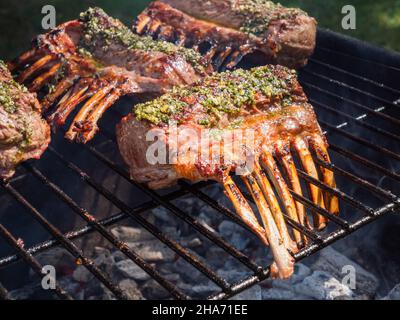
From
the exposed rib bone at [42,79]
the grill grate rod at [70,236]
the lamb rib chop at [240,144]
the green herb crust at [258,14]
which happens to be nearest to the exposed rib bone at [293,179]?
the lamb rib chop at [240,144]

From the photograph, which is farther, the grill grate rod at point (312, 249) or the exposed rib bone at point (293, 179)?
the exposed rib bone at point (293, 179)

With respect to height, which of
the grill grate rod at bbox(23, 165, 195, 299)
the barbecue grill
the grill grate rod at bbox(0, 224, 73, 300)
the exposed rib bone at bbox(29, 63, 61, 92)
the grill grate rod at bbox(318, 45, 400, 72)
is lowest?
the barbecue grill

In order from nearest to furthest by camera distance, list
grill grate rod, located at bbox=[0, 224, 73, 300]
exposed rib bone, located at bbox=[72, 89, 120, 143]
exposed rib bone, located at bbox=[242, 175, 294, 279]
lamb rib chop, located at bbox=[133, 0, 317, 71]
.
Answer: grill grate rod, located at bbox=[0, 224, 73, 300], exposed rib bone, located at bbox=[242, 175, 294, 279], exposed rib bone, located at bbox=[72, 89, 120, 143], lamb rib chop, located at bbox=[133, 0, 317, 71]

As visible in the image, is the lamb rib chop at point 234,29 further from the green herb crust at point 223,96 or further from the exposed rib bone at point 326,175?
the exposed rib bone at point 326,175

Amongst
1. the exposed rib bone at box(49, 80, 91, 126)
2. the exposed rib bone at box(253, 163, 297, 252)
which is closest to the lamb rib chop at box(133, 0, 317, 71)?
the exposed rib bone at box(49, 80, 91, 126)

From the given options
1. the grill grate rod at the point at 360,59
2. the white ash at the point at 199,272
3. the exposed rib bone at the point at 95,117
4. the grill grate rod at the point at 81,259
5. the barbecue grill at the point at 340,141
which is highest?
the exposed rib bone at the point at 95,117

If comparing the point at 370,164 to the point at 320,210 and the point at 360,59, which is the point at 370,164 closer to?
the point at 320,210

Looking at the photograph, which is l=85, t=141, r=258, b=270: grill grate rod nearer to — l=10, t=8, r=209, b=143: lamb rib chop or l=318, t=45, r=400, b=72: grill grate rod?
l=10, t=8, r=209, b=143: lamb rib chop

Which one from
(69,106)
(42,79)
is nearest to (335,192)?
(69,106)
